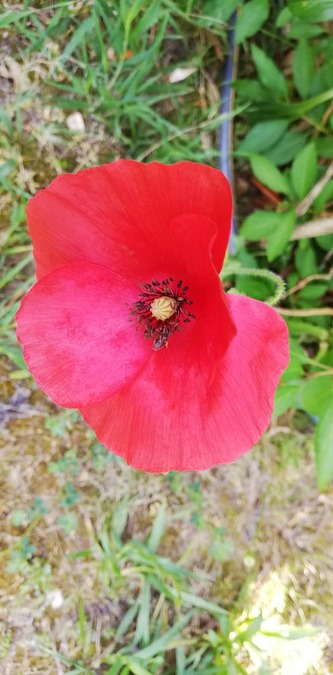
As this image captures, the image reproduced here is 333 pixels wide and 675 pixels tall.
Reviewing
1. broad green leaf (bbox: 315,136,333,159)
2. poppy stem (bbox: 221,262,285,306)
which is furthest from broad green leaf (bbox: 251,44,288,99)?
poppy stem (bbox: 221,262,285,306)

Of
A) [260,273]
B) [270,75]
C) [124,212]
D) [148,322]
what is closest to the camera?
[124,212]

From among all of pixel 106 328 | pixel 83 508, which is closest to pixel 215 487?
pixel 83 508

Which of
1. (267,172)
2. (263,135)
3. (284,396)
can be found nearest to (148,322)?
(284,396)

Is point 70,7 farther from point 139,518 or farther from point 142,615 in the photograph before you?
point 142,615

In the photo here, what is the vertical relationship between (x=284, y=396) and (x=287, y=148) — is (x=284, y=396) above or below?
below

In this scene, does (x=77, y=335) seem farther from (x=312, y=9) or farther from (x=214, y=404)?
(x=312, y=9)

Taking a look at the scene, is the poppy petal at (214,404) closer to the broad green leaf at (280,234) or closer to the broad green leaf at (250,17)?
the broad green leaf at (280,234)

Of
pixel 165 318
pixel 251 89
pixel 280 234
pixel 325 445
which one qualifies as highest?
pixel 251 89
